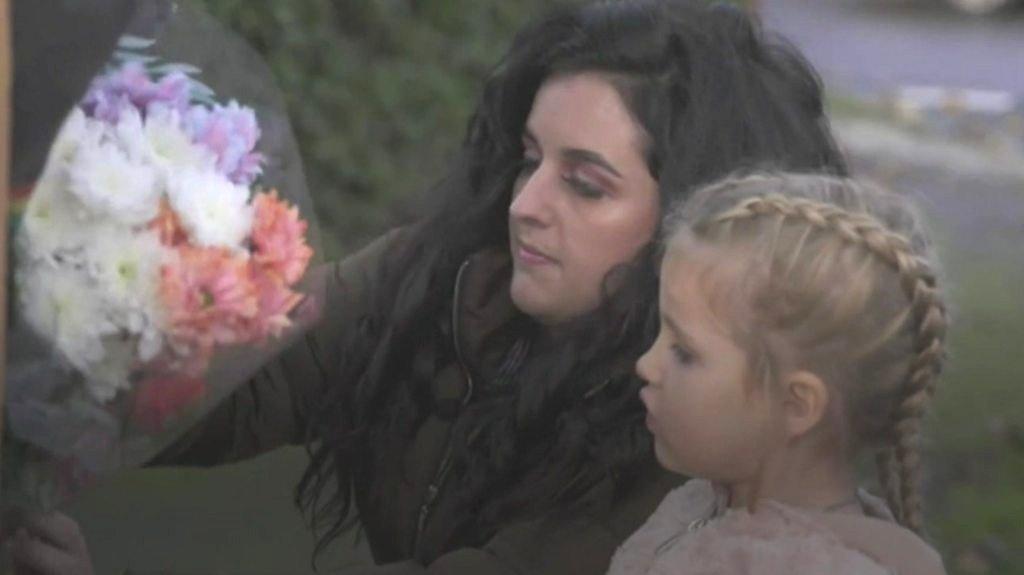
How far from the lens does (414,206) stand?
313 cm

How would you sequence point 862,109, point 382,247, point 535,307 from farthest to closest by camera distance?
point 862,109 < point 382,247 < point 535,307

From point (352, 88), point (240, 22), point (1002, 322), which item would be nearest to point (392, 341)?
point (240, 22)

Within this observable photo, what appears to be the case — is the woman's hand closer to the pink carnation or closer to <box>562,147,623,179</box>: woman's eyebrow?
the pink carnation

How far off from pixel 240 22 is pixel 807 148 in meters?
2.48

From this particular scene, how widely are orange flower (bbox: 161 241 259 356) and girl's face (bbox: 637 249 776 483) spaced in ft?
1.36

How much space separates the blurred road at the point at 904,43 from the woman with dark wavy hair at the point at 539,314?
825 centimetres

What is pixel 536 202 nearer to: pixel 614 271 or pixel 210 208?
pixel 614 271

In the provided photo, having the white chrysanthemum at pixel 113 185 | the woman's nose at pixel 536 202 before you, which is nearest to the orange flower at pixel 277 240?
the white chrysanthemum at pixel 113 185

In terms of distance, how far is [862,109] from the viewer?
10.5 m

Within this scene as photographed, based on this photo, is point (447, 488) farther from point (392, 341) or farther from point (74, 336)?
point (74, 336)

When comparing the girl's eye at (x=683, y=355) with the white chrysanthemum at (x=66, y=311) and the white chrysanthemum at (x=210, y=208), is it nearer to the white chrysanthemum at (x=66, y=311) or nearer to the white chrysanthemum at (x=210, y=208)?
the white chrysanthemum at (x=210, y=208)

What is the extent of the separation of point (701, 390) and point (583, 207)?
40 cm

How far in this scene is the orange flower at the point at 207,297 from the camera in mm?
2209

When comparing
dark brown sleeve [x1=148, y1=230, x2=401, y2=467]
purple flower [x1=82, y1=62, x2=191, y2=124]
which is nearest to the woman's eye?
dark brown sleeve [x1=148, y1=230, x2=401, y2=467]
